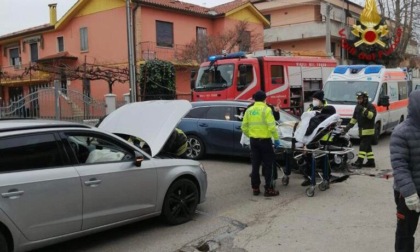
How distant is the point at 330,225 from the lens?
5.80 metres

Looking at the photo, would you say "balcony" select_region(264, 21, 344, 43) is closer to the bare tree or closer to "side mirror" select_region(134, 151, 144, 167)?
the bare tree

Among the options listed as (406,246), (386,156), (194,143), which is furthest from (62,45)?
(406,246)

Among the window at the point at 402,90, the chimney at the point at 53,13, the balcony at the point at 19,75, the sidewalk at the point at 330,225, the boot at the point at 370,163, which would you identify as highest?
the chimney at the point at 53,13

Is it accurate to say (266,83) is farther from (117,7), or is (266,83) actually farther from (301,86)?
(117,7)

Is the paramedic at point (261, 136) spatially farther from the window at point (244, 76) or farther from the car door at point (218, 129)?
the window at point (244, 76)

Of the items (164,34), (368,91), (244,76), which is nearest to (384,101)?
(368,91)

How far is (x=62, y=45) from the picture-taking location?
32.5m

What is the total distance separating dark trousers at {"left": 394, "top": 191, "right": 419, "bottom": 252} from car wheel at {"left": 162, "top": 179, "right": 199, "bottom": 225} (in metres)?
2.89

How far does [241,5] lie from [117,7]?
30.3 feet

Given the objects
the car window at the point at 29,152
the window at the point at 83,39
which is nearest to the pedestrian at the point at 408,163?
the car window at the point at 29,152

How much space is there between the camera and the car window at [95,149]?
498 centimetres

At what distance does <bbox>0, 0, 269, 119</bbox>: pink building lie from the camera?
88.0 feet

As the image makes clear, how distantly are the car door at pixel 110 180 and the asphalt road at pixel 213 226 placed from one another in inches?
13.8

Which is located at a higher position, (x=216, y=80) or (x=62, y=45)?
(x=62, y=45)
